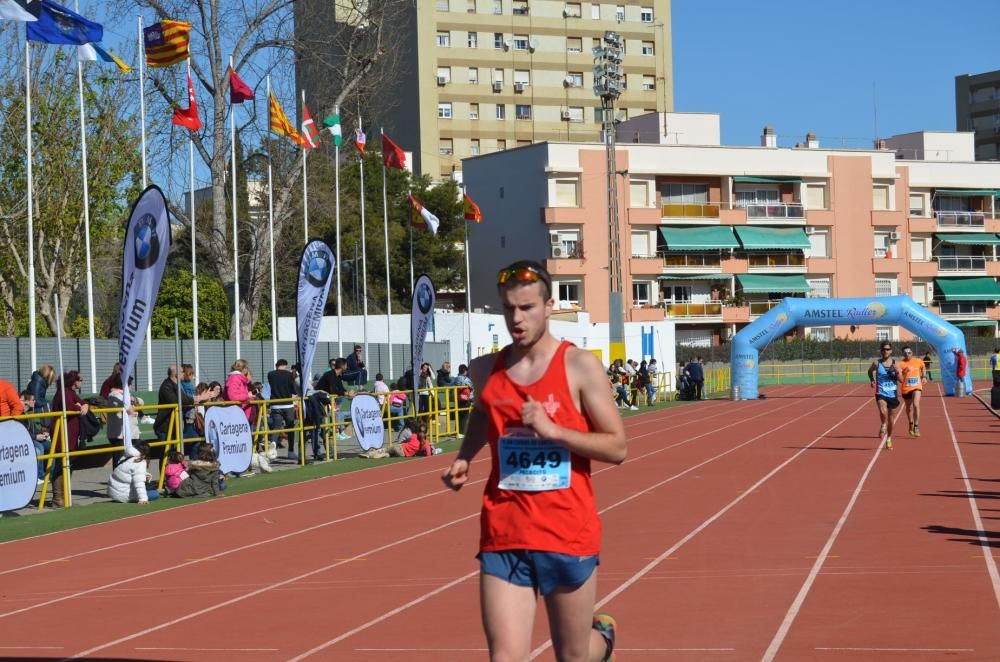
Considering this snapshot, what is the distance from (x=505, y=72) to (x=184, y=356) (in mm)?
59574

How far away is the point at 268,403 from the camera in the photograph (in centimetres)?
2391

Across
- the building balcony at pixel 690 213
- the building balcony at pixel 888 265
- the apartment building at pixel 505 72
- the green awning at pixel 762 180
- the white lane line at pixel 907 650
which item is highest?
the apartment building at pixel 505 72

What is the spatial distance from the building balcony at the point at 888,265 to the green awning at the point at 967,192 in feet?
17.5

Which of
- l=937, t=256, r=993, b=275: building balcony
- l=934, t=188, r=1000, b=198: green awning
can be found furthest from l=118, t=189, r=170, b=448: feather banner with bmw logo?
l=934, t=188, r=1000, b=198: green awning

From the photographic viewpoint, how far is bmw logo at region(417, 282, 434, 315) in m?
27.6

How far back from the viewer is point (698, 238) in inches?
2987

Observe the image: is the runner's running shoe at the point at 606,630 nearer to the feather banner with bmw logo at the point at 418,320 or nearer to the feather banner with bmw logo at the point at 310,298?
the feather banner with bmw logo at the point at 310,298

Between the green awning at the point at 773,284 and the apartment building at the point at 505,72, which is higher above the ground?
the apartment building at the point at 505,72

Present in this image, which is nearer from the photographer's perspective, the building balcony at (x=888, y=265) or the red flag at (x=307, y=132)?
the red flag at (x=307, y=132)

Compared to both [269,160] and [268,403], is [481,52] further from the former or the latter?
[268,403]

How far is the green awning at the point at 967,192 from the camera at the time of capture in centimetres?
8369

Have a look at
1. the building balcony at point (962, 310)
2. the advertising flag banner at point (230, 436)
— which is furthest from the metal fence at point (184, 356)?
the building balcony at point (962, 310)

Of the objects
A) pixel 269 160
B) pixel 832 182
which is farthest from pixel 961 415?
pixel 832 182

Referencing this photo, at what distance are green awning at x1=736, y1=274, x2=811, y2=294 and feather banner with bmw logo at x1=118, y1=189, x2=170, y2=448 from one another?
2429 inches
